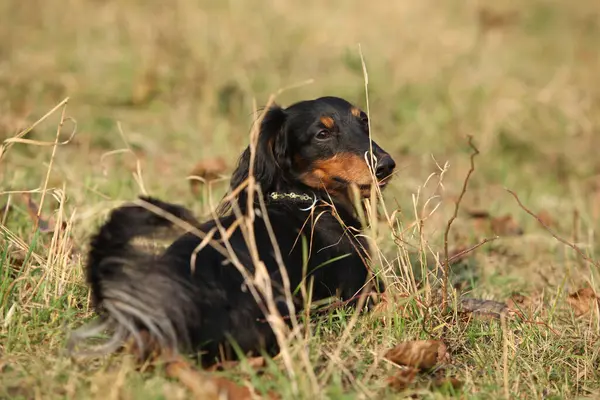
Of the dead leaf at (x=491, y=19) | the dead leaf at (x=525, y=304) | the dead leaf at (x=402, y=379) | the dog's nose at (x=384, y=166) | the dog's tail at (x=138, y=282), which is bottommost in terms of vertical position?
the dead leaf at (x=525, y=304)

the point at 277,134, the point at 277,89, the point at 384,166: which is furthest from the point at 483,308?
the point at 277,89

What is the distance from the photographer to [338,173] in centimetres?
369

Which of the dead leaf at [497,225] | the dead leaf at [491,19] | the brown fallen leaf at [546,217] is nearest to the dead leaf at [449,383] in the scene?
the dead leaf at [497,225]

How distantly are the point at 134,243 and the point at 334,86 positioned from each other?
18.4 ft

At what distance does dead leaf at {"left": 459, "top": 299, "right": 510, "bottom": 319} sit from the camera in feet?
11.4

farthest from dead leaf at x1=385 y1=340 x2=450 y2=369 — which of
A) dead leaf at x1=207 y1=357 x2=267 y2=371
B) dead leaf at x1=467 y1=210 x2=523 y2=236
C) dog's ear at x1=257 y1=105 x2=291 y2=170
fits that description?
dead leaf at x1=467 y1=210 x2=523 y2=236

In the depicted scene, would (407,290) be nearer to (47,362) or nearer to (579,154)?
(47,362)

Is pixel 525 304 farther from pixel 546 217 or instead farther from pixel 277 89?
pixel 277 89

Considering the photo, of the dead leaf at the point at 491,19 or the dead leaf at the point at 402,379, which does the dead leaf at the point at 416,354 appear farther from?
the dead leaf at the point at 491,19

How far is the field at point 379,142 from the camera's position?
290 cm

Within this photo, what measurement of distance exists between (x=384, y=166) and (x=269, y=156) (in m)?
0.52

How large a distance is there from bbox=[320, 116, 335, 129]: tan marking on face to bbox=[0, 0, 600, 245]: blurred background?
165 centimetres

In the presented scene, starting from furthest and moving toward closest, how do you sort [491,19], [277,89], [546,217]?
1. [491,19]
2. [277,89]
3. [546,217]

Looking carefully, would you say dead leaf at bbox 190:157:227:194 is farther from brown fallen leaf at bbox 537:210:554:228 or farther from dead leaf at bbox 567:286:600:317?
brown fallen leaf at bbox 537:210:554:228
